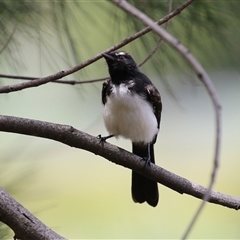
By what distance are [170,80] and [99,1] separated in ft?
0.85

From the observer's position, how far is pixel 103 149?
32.2 inches

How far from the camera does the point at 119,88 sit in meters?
1.11

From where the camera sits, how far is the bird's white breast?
1086 millimetres

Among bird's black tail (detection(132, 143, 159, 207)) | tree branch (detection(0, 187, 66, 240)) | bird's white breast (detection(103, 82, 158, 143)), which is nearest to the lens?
tree branch (detection(0, 187, 66, 240))

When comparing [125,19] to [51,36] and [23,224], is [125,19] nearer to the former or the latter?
[51,36]

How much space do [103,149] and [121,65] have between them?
1.19 feet

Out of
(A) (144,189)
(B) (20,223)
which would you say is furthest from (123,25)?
(A) (144,189)

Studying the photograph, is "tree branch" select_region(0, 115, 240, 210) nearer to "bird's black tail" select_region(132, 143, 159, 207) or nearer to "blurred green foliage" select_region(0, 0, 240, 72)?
"blurred green foliage" select_region(0, 0, 240, 72)

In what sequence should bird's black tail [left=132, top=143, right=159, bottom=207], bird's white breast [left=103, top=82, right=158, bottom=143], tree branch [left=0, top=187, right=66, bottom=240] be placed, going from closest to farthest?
tree branch [left=0, top=187, right=66, bottom=240] < bird's white breast [left=103, top=82, right=158, bottom=143] < bird's black tail [left=132, top=143, right=159, bottom=207]

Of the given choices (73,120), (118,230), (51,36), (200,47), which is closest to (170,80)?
(200,47)

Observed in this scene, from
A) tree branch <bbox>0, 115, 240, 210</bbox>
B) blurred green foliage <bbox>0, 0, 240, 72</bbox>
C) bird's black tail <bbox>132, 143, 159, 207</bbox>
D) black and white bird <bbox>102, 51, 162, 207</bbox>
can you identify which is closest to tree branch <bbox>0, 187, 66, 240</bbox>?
tree branch <bbox>0, 115, 240, 210</bbox>

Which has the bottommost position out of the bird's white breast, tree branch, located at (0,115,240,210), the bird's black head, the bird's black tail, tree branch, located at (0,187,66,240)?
tree branch, located at (0,187,66,240)

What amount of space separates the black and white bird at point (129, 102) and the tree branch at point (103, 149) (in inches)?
8.5

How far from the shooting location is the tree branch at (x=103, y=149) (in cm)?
73
